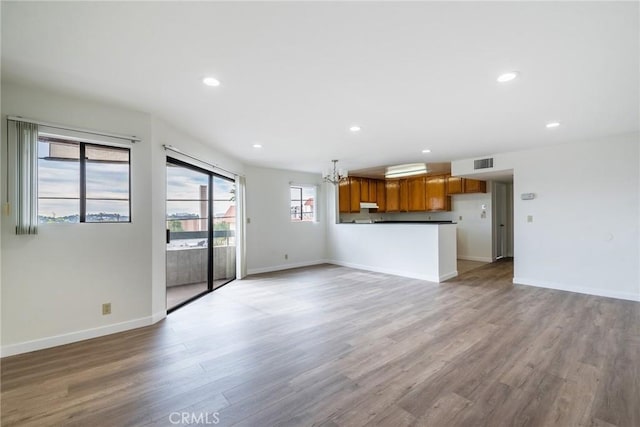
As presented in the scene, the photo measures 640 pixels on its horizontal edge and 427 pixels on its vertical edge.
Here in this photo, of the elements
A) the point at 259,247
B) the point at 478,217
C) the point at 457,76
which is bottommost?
the point at 259,247

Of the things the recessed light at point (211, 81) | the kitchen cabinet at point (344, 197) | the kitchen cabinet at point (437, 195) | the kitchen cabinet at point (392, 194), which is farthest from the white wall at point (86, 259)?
the kitchen cabinet at point (437, 195)

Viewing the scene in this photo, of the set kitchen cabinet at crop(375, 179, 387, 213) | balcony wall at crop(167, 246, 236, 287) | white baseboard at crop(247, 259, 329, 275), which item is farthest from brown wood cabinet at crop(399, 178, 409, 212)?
balcony wall at crop(167, 246, 236, 287)

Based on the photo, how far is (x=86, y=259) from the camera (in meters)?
2.95

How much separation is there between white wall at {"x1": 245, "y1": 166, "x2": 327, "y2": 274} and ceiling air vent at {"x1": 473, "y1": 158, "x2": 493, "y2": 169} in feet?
12.7

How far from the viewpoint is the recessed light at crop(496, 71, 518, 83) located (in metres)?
2.34

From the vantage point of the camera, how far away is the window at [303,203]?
734cm

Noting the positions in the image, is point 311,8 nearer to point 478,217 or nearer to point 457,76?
point 457,76

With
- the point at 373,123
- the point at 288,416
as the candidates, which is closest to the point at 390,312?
the point at 288,416

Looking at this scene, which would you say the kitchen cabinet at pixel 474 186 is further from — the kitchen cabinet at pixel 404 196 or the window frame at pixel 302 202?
the window frame at pixel 302 202

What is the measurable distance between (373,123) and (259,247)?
4.08 m

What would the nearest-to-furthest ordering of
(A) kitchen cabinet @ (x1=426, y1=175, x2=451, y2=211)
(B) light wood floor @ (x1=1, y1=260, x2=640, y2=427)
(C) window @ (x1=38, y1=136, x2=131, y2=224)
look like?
(B) light wood floor @ (x1=1, y1=260, x2=640, y2=427) < (C) window @ (x1=38, y1=136, x2=131, y2=224) < (A) kitchen cabinet @ (x1=426, y1=175, x2=451, y2=211)

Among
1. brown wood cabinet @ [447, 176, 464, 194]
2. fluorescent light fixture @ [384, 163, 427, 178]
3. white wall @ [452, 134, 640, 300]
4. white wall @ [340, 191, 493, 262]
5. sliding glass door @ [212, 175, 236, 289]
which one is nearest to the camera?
white wall @ [452, 134, 640, 300]

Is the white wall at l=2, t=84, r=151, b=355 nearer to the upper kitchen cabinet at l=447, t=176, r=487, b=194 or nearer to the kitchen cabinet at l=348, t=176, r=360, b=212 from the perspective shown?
the kitchen cabinet at l=348, t=176, r=360, b=212

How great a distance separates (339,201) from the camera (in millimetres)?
7660
